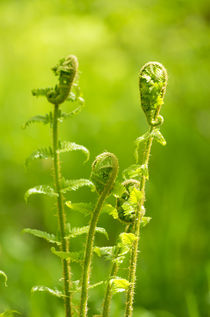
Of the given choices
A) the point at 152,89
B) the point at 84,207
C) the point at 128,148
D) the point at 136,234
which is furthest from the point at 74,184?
the point at 128,148

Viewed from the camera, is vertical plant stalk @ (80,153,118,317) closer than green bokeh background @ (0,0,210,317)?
Yes

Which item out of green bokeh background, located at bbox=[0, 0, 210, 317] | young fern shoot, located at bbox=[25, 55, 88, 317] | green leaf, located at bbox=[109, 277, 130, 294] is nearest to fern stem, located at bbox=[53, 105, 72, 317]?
young fern shoot, located at bbox=[25, 55, 88, 317]

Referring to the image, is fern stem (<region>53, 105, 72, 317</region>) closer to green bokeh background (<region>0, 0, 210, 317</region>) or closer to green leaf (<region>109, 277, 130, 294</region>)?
green leaf (<region>109, 277, 130, 294</region>)

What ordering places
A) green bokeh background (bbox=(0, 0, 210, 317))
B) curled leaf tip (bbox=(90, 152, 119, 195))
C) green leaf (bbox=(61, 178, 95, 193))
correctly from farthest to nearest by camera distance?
green bokeh background (bbox=(0, 0, 210, 317)) < green leaf (bbox=(61, 178, 95, 193)) < curled leaf tip (bbox=(90, 152, 119, 195))

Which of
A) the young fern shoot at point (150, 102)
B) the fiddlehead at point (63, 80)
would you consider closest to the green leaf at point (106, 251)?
the young fern shoot at point (150, 102)

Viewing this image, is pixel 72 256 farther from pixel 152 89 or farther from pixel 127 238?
pixel 152 89

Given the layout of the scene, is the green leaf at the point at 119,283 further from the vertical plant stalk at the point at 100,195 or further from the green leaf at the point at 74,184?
the green leaf at the point at 74,184
